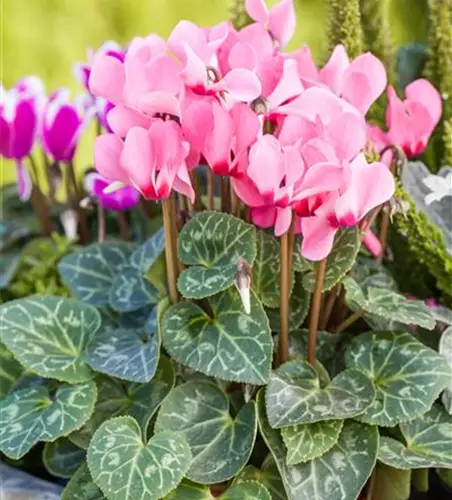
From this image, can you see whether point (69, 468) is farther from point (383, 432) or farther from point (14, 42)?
point (14, 42)

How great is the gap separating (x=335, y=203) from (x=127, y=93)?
185 millimetres

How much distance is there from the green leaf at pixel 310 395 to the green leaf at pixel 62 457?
20 cm

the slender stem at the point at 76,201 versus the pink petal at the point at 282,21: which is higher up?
the pink petal at the point at 282,21

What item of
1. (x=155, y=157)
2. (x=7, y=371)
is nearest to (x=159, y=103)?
(x=155, y=157)

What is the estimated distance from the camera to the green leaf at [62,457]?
2.66 feet

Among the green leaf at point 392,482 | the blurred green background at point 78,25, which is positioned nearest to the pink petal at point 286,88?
the green leaf at point 392,482

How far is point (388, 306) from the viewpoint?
30.5 inches

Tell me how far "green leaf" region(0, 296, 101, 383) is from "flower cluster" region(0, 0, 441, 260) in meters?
0.16

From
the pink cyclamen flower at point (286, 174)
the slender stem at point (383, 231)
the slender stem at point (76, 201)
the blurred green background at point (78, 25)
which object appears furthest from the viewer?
the blurred green background at point (78, 25)

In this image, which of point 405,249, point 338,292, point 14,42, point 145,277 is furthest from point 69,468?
point 14,42

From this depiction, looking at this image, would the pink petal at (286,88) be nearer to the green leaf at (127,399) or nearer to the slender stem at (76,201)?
the green leaf at (127,399)

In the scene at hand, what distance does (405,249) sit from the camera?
94cm

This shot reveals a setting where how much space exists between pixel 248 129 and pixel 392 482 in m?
0.33

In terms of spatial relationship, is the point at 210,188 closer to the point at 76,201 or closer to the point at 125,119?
the point at 125,119
